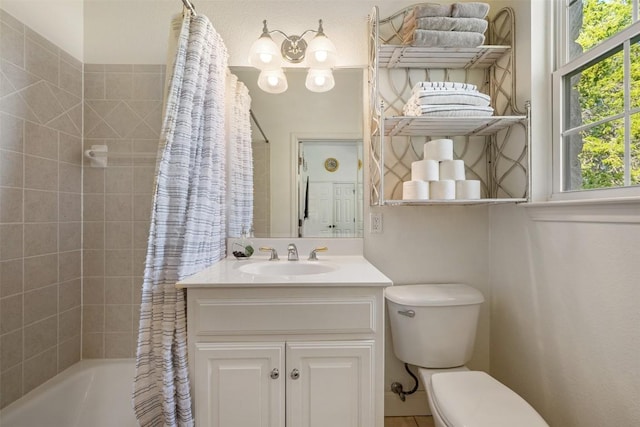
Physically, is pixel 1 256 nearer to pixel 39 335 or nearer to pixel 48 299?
pixel 48 299

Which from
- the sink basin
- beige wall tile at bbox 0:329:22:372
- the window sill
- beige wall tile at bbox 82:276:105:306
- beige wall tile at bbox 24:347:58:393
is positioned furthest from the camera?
beige wall tile at bbox 82:276:105:306

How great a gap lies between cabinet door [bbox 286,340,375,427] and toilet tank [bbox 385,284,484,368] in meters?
0.39

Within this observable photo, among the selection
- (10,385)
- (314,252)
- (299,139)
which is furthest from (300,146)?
(10,385)

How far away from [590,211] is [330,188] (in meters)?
1.11

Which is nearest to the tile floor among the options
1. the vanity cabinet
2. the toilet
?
the toilet

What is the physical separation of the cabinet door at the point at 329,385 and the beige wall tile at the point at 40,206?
1350mm

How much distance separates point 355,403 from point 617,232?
108 centimetres

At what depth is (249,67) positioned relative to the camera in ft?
5.64

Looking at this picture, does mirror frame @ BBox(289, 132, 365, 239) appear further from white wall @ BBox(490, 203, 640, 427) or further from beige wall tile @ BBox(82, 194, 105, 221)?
beige wall tile @ BBox(82, 194, 105, 221)

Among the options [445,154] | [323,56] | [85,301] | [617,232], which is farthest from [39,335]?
[617,232]

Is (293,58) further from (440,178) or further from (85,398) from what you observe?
(85,398)

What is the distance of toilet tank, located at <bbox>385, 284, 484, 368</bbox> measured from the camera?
1.44 meters

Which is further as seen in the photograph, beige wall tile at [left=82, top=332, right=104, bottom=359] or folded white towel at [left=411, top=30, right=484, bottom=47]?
beige wall tile at [left=82, top=332, right=104, bottom=359]

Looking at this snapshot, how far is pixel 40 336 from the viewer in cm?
146
